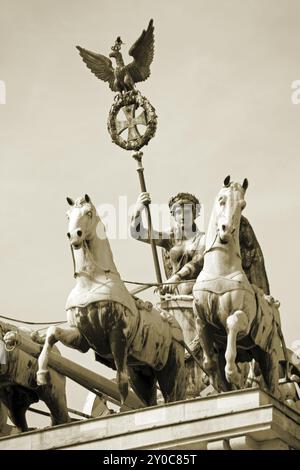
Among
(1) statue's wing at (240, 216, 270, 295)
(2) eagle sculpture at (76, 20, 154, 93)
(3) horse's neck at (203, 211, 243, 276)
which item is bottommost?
(3) horse's neck at (203, 211, 243, 276)

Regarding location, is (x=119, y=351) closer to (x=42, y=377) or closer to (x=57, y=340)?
(x=57, y=340)

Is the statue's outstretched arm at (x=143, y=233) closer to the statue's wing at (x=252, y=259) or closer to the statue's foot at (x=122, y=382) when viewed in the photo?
the statue's wing at (x=252, y=259)

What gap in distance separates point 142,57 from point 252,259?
3503 millimetres

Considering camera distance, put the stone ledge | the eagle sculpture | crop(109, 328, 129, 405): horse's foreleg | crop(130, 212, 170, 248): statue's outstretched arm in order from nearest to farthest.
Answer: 1. the stone ledge
2. crop(109, 328, 129, 405): horse's foreleg
3. crop(130, 212, 170, 248): statue's outstretched arm
4. the eagle sculpture

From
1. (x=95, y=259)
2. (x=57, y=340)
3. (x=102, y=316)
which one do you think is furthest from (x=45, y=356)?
(x=95, y=259)

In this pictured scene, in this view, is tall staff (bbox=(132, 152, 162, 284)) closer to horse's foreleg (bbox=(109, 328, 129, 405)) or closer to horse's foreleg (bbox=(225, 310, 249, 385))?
horse's foreleg (bbox=(109, 328, 129, 405))

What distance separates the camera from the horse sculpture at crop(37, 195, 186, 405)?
24.6 m

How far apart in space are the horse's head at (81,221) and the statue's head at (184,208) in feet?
11.7

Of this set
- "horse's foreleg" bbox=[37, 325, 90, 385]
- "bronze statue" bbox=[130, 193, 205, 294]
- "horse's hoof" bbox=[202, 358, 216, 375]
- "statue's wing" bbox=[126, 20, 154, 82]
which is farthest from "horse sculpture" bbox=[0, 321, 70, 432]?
"statue's wing" bbox=[126, 20, 154, 82]

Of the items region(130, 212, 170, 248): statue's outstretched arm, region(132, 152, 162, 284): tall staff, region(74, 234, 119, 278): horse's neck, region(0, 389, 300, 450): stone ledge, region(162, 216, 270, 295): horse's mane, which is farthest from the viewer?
region(132, 152, 162, 284): tall staff

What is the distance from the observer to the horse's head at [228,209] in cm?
2462

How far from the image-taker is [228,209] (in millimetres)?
24641
